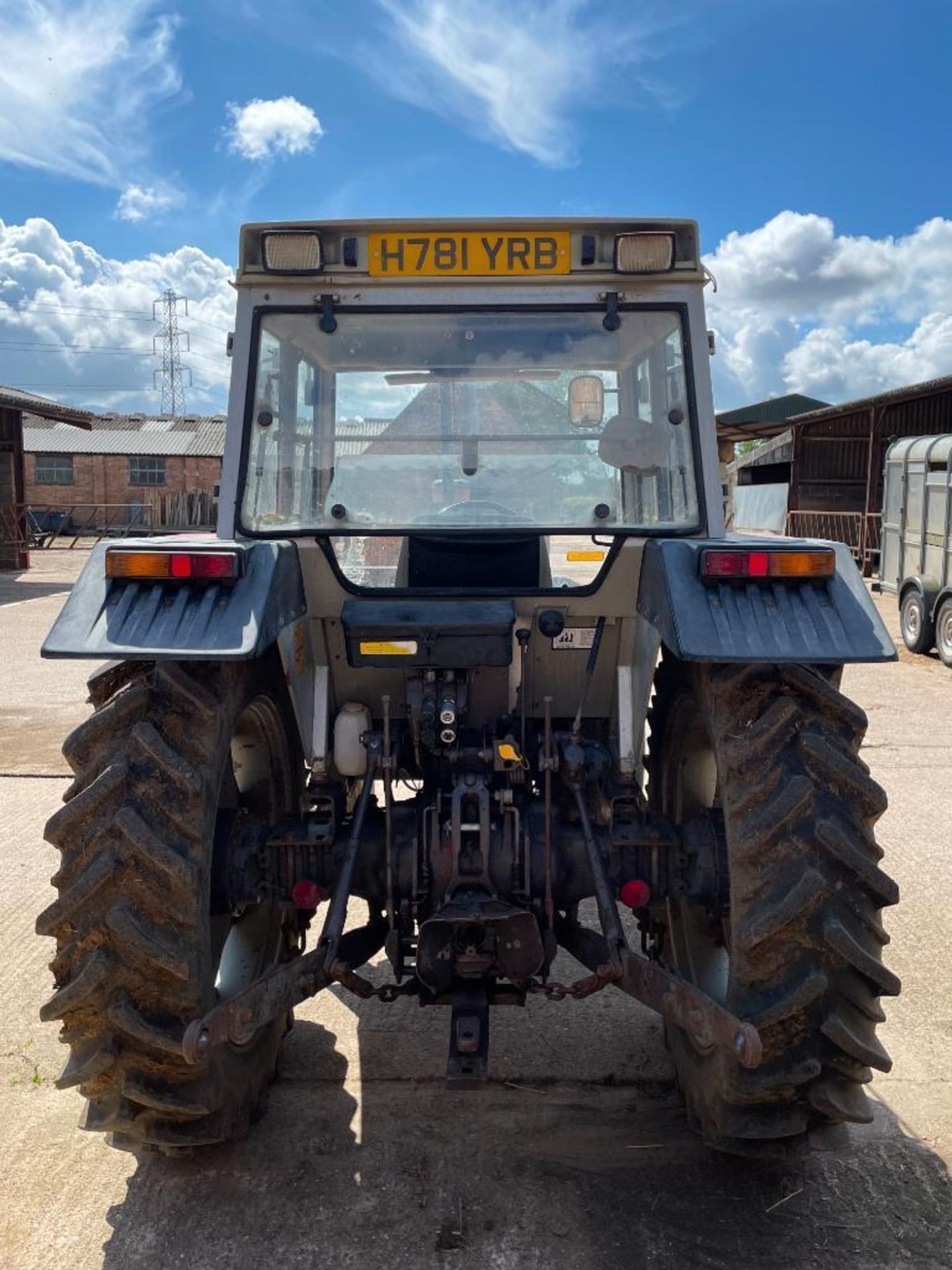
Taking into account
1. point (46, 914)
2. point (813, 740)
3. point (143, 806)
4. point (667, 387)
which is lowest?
point (46, 914)

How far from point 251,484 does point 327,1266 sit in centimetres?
225

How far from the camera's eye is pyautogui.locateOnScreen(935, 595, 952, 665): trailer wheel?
37.9ft

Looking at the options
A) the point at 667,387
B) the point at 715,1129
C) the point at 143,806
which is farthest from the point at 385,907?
the point at 667,387

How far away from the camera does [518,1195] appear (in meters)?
2.88

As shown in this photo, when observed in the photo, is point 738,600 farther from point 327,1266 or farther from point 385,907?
point 327,1266

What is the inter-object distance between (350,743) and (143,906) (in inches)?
37.2

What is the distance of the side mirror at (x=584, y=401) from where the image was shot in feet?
11.5

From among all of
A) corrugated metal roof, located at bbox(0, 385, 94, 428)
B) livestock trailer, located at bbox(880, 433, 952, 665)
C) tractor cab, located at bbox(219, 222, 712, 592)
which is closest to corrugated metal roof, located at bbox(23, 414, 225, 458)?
corrugated metal roof, located at bbox(0, 385, 94, 428)

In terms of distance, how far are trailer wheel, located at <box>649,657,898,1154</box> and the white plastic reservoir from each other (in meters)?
1.18

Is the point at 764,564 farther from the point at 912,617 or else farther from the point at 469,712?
the point at 912,617

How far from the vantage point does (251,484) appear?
342cm

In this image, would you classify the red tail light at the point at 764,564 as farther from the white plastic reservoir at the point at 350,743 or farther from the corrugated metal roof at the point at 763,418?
the corrugated metal roof at the point at 763,418

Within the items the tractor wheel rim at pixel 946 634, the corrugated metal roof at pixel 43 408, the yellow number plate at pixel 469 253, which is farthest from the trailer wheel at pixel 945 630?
the corrugated metal roof at pixel 43 408

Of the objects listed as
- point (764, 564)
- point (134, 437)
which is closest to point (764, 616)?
point (764, 564)
